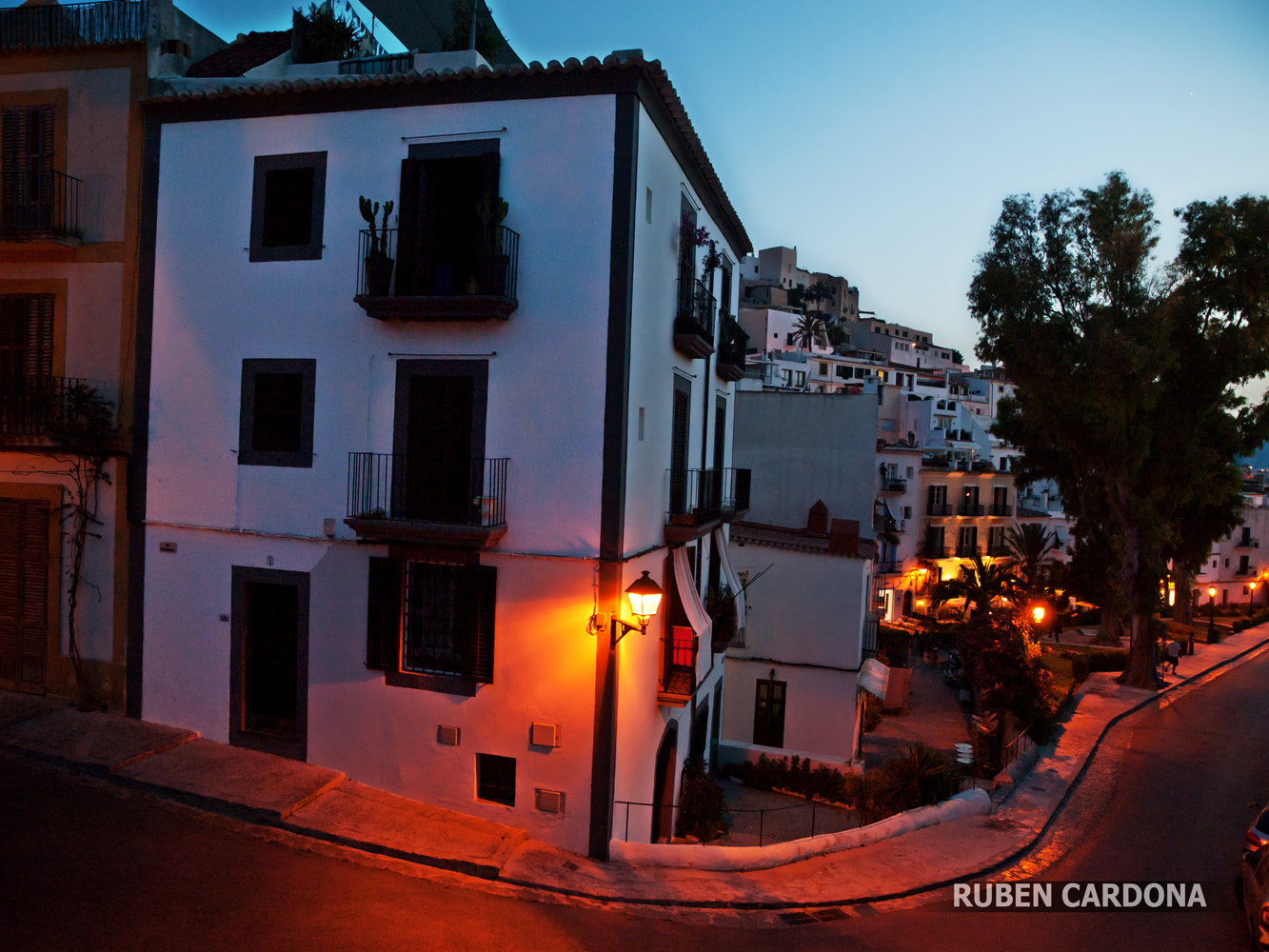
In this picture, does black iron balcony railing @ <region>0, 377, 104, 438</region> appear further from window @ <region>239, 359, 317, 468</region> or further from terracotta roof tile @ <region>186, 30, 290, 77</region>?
terracotta roof tile @ <region>186, 30, 290, 77</region>

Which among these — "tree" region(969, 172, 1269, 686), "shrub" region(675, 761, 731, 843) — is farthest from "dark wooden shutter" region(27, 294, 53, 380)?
"tree" region(969, 172, 1269, 686)

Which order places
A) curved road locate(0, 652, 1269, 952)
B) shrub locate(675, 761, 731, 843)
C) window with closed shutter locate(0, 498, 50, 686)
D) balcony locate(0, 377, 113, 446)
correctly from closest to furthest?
curved road locate(0, 652, 1269, 952) → balcony locate(0, 377, 113, 446) → window with closed shutter locate(0, 498, 50, 686) → shrub locate(675, 761, 731, 843)

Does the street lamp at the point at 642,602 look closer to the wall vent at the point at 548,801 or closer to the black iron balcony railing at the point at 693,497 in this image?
the wall vent at the point at 548,801

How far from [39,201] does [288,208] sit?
4093 millimetres

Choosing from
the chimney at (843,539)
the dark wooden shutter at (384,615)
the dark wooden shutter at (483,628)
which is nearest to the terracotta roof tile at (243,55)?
the dark wooden shutter at (384,615)

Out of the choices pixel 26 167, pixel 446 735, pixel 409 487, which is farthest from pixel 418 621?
pixel 26 167

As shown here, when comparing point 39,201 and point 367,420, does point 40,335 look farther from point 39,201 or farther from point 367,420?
point 367,420

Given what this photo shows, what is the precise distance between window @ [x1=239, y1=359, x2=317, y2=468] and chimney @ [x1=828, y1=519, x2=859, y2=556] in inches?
572

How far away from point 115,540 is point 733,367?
437 inches

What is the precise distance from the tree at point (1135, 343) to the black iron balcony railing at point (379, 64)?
702 inches

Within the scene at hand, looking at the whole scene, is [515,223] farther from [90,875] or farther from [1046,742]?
[1046,742]

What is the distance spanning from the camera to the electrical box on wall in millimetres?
11086

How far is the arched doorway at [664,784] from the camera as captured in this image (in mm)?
13578

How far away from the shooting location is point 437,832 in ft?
35.6
